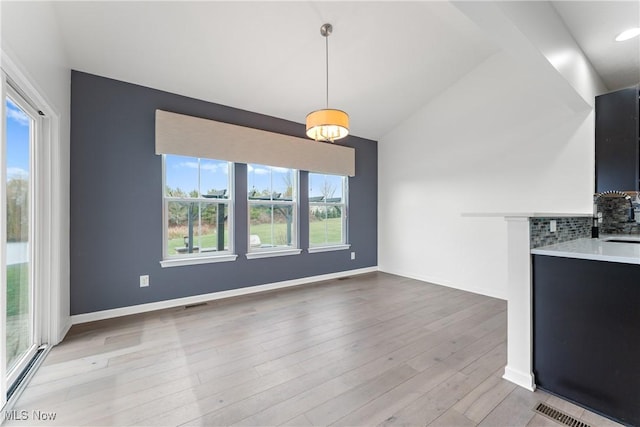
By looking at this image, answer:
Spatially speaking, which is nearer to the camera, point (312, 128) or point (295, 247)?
point (312, 128)

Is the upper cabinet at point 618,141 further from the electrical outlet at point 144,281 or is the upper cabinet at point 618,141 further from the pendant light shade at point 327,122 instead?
the electrical outlet at point 144,281

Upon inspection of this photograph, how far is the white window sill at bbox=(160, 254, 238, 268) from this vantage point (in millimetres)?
3506

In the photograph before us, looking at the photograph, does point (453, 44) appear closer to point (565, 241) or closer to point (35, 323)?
point (565, 241)

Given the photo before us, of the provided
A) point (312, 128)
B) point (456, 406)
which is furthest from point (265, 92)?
point (456, 406)

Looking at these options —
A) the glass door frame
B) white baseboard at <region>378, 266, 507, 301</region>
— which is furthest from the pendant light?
white baseboard at <region>378, 266, 507, 301</region>

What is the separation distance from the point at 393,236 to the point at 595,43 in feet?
11.8

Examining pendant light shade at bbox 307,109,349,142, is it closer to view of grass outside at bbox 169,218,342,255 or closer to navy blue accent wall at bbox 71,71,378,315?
navy blue accent wall at bbox 71,71,378,315

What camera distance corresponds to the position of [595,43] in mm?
2803

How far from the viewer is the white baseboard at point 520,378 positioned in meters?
1.95

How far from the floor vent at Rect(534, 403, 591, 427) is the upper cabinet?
2.45 meters

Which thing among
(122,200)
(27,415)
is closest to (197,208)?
(122,200)

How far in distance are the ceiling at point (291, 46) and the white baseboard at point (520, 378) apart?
2.95 m

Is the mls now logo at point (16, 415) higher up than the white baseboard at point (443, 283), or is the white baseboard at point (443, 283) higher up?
the white baseboard at point (443, 283)

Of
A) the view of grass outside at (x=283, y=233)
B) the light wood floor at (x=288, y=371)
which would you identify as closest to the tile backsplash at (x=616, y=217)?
the light wood floor at (x=288, y=371)
